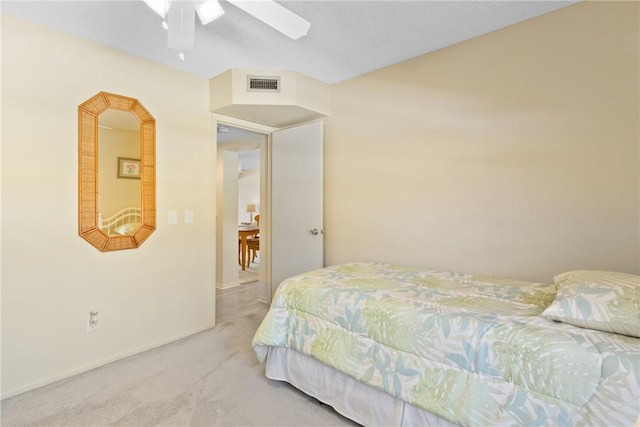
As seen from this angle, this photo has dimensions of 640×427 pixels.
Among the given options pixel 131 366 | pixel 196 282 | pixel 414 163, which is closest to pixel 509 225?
pixel 414 163

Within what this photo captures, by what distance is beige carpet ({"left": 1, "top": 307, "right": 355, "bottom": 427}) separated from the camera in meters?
1.72

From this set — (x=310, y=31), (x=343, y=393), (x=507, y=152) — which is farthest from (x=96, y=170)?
(x=507, y=152)

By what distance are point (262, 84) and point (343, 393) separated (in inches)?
96.6

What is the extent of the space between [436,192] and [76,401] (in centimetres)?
278

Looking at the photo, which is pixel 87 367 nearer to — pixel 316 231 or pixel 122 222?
pixel 122 222

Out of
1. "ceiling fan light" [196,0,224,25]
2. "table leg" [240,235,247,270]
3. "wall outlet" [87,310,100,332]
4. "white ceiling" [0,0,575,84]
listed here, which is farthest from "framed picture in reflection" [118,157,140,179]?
"table leg" [240,235,247,270]

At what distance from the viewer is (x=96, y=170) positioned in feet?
7.56

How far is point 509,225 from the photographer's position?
2.22 m

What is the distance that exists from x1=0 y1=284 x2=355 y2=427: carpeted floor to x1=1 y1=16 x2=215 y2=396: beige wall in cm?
23

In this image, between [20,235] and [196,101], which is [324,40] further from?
[20,235]

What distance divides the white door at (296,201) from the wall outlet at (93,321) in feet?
5.46

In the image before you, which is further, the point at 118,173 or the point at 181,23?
the point at 118,173

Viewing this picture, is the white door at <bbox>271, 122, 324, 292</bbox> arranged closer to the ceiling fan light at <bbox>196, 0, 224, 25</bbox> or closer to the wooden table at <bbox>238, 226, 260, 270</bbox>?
the ceiling fan light at <bbox>196, 0, 224, 25</bbox>

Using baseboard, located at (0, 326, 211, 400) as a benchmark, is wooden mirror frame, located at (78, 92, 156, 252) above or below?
above
